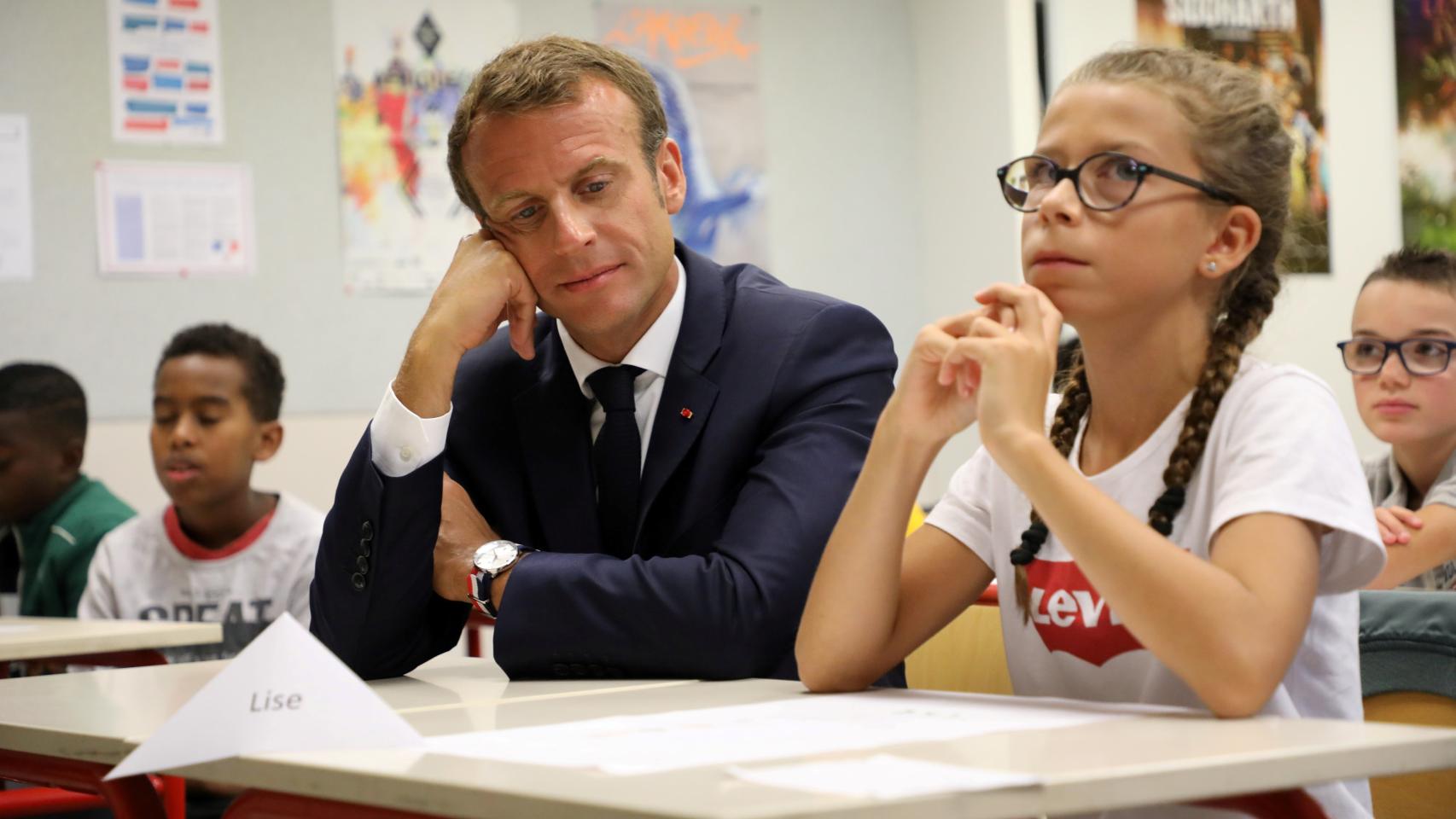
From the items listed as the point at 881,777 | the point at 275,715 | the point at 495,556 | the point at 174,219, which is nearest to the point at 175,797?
the point at 495,556

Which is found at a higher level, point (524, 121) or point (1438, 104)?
point (1438, 104)

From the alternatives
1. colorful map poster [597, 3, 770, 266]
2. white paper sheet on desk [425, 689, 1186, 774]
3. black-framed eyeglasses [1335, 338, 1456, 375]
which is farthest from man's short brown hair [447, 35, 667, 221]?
colorful map poster [597, 3, 770, 266]

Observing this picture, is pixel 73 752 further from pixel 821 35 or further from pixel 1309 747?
pixel 821 35

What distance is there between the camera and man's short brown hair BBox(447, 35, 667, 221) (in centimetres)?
193

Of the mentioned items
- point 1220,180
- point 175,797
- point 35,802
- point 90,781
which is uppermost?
point 1220,180

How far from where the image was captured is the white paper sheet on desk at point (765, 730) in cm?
107

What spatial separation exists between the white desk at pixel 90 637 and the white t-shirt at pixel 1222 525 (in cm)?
169

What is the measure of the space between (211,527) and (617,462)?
6.98 ft

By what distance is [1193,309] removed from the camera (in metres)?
1.52

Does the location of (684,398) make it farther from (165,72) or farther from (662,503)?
(165,72)

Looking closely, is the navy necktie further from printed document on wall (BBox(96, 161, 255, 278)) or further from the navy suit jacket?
printed document on wall (BBox(96, 161, 255, 278))

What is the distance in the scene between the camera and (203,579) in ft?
12.0

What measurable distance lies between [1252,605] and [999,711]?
0.21m

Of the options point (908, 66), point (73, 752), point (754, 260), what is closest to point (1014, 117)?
point (908, 66)
